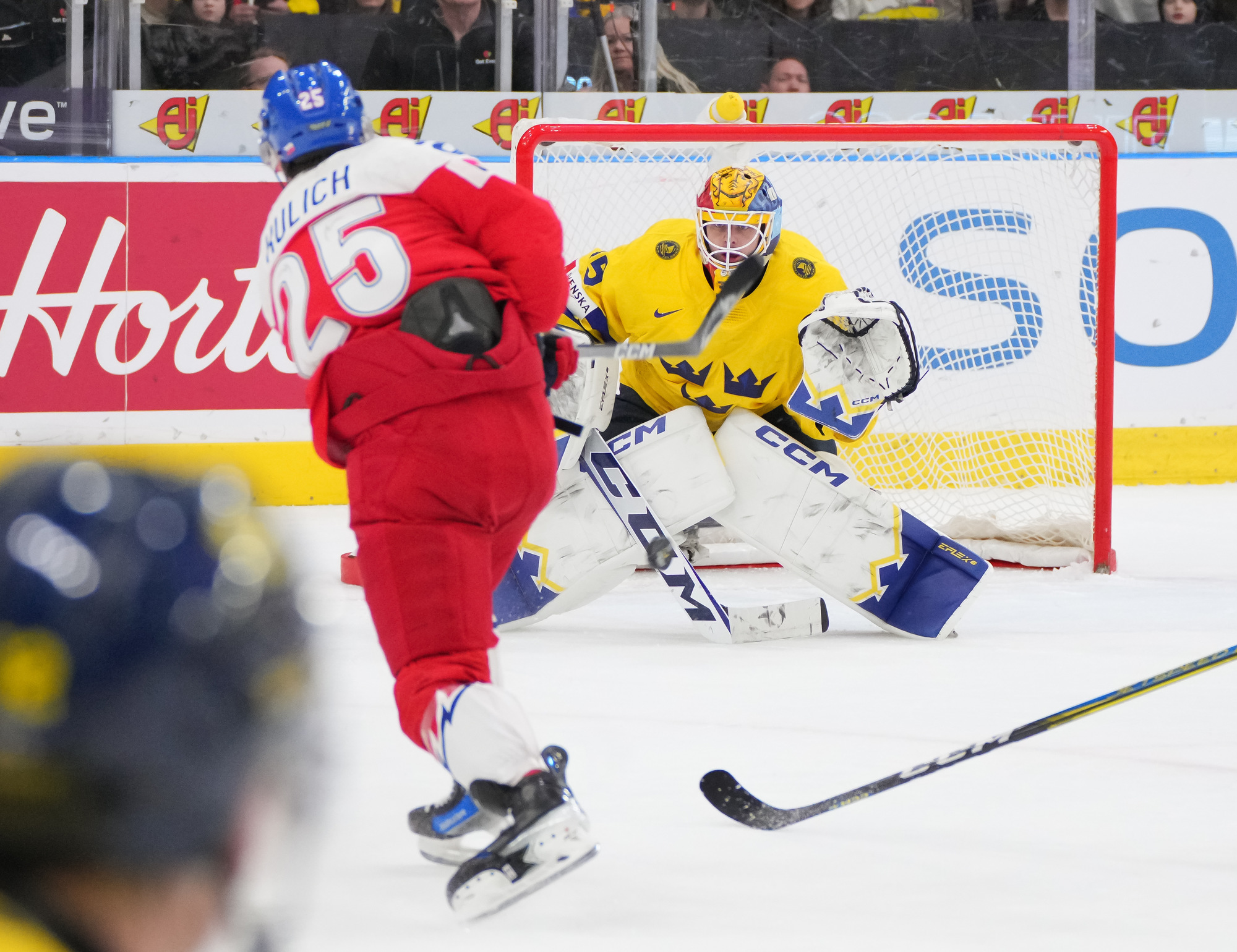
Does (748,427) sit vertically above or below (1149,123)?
below

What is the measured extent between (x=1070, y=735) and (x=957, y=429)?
2.21m

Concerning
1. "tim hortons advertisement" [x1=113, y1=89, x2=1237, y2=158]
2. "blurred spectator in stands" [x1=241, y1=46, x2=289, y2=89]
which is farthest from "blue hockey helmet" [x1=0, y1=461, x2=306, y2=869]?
"blurred spectator in stands" [x1=241, y1=46, x2=289, y2=89]

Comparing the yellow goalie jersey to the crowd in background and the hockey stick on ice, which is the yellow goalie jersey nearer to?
the hockey stick on ice

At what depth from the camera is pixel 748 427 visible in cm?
305

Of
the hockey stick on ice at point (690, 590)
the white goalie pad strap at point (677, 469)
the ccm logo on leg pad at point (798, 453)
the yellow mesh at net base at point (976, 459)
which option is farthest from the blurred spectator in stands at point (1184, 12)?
the hockey stick on ice at point (690, 590)

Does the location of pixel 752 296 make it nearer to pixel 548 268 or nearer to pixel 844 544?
pixel 844 544

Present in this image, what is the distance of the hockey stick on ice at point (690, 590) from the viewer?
2934 millimetres

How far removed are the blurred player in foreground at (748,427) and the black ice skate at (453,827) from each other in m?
1.31

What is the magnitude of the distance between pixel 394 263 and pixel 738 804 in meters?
0.78

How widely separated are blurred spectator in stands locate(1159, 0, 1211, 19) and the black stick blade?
4354mm

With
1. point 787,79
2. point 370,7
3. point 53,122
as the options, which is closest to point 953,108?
point 787,79

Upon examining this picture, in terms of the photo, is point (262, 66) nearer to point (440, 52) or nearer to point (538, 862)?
point (440, 52)

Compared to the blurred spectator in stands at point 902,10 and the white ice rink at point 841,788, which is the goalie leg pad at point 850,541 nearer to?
the white ice rink at point 841,788

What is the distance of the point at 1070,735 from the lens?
2154 millimetres
